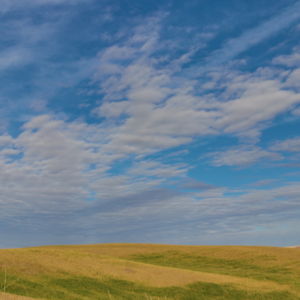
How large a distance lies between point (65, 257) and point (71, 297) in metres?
12.7

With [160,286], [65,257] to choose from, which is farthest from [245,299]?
[65,257]

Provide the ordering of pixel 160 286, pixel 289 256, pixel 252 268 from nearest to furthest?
1. pixel 160 286
2. pixel 252 268
3. pixel 289 256

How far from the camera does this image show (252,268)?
51812 mm

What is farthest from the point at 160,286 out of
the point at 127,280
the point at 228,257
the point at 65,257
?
the point at 228,257

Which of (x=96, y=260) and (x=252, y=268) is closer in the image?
(x=96, y=260)

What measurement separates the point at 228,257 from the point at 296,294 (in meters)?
22.0

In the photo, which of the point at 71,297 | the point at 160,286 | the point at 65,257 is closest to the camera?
the point at 71,297

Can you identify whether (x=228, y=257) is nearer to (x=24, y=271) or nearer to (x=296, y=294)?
(x=296, y=294)

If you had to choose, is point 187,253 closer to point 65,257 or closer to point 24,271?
point 65,257

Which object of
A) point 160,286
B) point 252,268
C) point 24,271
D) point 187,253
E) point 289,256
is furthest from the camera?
point 187,253

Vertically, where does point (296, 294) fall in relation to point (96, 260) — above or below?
below

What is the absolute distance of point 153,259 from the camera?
59.0 metres

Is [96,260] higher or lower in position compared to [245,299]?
higher

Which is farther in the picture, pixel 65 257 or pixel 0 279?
pixel 65 257
